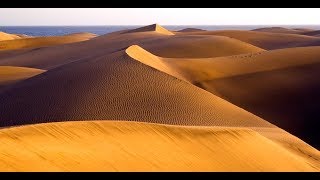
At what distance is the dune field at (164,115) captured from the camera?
651cm

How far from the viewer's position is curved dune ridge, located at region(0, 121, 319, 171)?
231 inches

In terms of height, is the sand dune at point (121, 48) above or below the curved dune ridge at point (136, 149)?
below

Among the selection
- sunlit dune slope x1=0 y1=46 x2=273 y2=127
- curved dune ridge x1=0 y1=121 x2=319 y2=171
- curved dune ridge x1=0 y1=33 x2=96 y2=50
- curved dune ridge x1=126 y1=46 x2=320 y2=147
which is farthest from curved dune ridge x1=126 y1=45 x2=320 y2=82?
curved dune ridge x1=0 y1=33 x2=96 y2=50

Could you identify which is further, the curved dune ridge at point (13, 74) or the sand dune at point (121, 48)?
the sand dune at point (121, 48)

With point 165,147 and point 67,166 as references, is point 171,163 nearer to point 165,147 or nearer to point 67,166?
point 165,147

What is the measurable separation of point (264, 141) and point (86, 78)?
7082 millimetres

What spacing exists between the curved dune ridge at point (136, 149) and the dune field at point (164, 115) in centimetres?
2

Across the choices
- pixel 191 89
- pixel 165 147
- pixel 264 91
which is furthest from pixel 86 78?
pixel 165 147

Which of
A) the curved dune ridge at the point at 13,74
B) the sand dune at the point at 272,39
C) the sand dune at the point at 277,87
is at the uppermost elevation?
the sand dune at the point at 277,87

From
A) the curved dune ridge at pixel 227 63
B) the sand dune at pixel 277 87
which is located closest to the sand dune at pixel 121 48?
the curved dune ridge at pixel 227 63

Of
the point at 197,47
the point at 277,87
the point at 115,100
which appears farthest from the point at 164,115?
the point at 197,47

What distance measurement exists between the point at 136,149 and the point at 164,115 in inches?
205

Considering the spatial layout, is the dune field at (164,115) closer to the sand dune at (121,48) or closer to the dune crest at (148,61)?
the dune crest at (148,61)

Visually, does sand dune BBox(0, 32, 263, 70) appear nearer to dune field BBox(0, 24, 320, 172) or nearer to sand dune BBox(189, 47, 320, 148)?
dune field BBox(0, 24, 320, 172)
